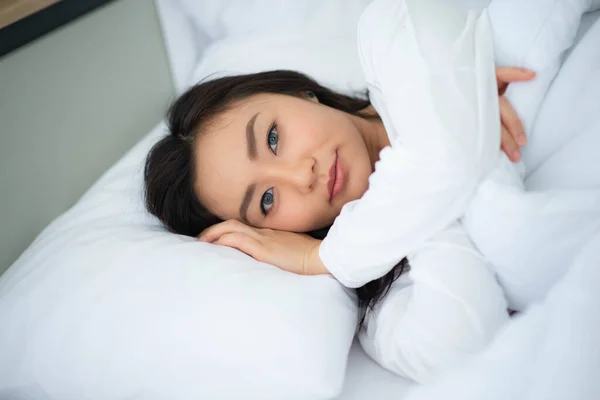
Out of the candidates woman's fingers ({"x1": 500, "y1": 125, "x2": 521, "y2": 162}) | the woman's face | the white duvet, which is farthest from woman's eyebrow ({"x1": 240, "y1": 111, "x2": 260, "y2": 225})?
woman's fingers ({"x1": 500, "y1": 125, "x2": 521, "y2": 162})

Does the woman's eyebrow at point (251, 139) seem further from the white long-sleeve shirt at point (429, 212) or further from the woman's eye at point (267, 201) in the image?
the white long-sleeve shirt at point (429, 212)

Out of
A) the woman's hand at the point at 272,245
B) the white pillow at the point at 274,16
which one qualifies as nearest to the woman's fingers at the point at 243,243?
the woman's hand at the point at 272,245

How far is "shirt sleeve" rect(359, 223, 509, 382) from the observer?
0.61m

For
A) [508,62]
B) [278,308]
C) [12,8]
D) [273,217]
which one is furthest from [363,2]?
[278,308]

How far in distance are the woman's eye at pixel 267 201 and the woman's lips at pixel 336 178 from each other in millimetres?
108

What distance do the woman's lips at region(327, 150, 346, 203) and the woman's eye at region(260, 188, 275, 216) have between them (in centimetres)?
11

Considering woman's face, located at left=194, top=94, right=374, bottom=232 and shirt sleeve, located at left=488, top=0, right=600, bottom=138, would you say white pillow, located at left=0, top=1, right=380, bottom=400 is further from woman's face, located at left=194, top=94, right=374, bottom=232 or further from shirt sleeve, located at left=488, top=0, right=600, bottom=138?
Answer: shirt sleeve, located at left=488, top=0, right=600, bottom=138

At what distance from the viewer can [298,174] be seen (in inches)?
32.6

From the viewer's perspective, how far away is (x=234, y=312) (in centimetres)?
66

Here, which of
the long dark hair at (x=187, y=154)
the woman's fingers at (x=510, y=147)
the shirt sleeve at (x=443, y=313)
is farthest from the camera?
the long dark hair at (x=187, y=154)

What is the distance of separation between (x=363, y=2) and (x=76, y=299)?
3.25 ft

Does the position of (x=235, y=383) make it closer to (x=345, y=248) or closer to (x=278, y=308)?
(x=278, y=308)

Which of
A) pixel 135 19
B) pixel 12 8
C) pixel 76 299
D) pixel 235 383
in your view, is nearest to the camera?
pixel 235 383

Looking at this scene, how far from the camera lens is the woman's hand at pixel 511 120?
0.75 metres
